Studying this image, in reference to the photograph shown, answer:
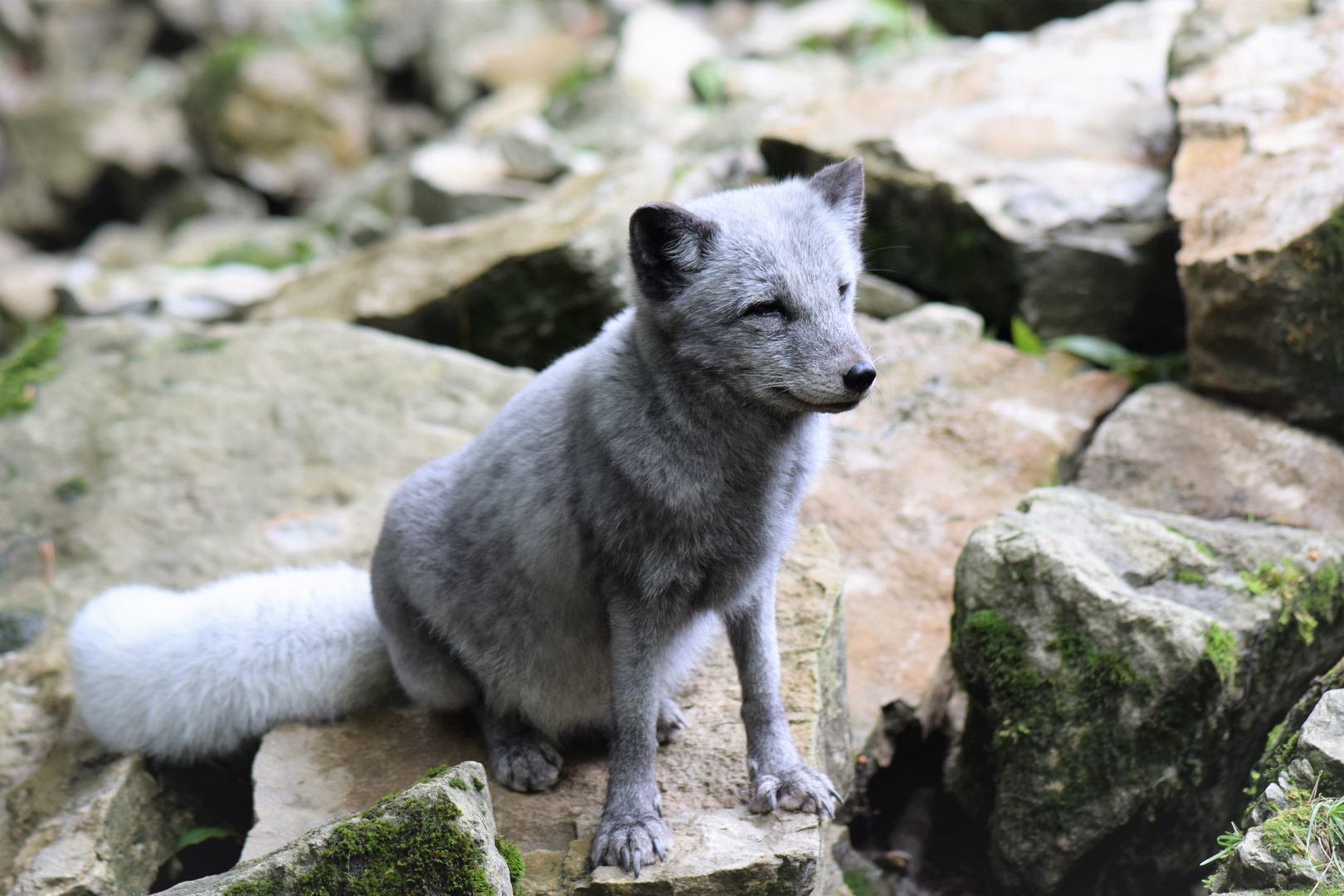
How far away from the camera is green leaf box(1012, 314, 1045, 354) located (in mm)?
6449

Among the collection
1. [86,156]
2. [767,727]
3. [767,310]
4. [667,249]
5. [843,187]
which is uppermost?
[843,187]

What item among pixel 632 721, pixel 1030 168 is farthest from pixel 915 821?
pixel 1030 168

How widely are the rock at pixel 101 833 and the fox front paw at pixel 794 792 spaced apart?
2.46m

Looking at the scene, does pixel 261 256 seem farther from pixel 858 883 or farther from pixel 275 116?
pixel 858 883

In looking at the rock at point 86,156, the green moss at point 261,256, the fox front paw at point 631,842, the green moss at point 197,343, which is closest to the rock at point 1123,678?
the fox front paw at point 631,842

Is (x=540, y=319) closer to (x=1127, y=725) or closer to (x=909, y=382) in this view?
(x=909, y=382)

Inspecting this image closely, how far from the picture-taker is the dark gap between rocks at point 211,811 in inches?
171

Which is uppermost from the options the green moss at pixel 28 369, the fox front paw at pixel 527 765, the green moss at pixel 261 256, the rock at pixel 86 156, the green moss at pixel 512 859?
the green moss at pixel 512 859

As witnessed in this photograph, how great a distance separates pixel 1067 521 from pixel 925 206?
3.17 meters

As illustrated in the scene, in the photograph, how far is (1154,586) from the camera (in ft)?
13.2

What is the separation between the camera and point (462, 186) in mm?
10117

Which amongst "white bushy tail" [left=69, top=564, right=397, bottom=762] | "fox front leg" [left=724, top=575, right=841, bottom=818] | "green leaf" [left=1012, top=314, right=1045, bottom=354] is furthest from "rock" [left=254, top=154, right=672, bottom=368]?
"fox front leg" [left=724, top=575, right=841, bottom=818]

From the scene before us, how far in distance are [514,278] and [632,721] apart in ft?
13.3

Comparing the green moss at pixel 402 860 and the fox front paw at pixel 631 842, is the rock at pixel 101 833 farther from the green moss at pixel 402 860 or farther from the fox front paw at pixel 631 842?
the fox front paw at pixel 631 842
